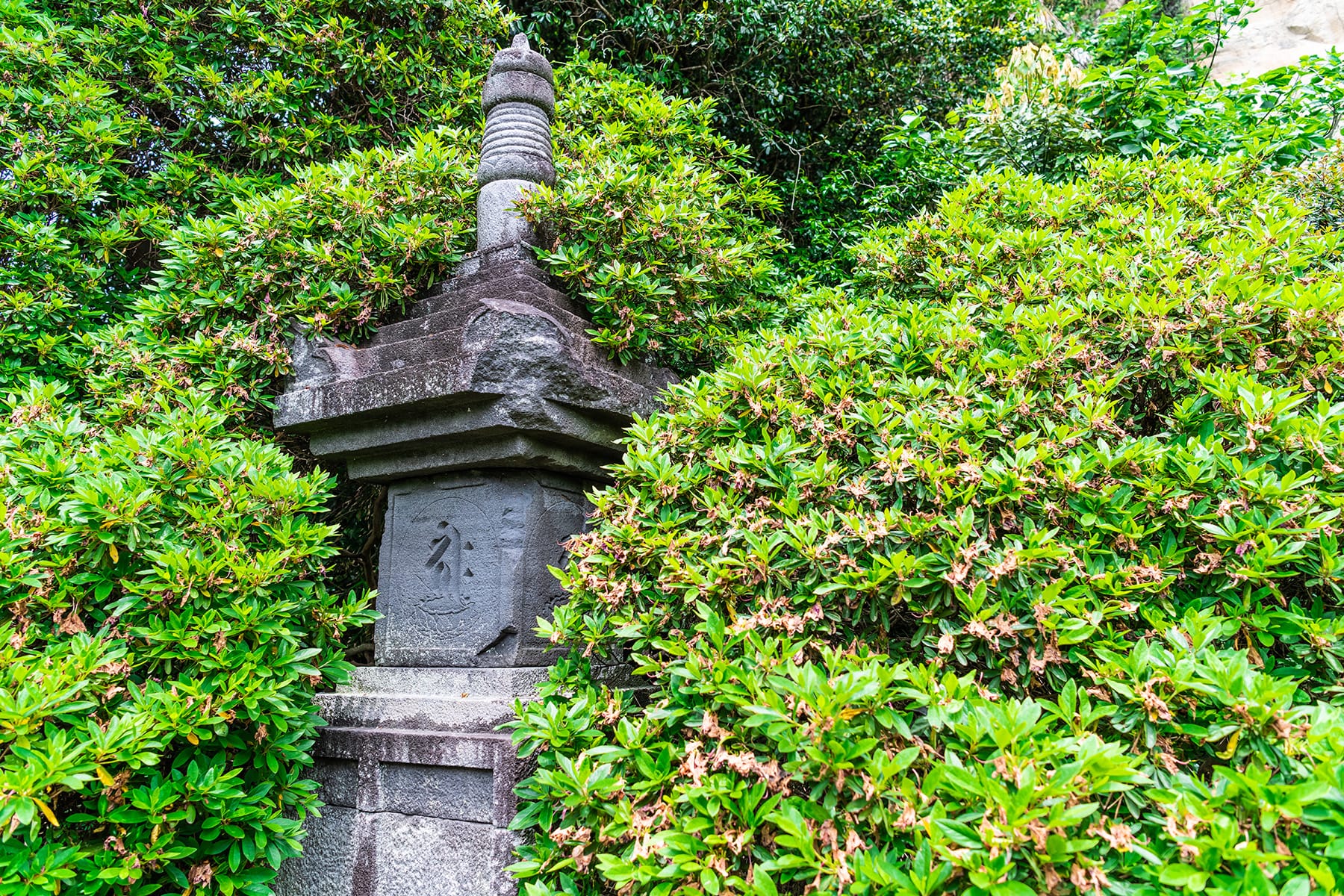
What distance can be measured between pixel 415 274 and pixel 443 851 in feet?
7.28

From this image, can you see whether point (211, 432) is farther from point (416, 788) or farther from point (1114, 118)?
point (1114, 118)

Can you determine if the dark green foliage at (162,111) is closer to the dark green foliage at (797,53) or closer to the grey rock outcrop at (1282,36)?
the dark green foliage at (797,53)

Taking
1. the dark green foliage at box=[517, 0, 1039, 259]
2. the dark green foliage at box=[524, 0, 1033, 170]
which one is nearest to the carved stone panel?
the dark green foliage at box=[517, 0, 1039, 259]

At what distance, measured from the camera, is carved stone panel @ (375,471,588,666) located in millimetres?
2566

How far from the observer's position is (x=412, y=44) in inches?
177

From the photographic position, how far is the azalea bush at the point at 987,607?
1.23m

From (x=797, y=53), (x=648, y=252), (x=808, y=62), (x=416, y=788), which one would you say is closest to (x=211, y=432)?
(x=416, y=788)

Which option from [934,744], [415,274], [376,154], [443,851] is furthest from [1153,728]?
[376,154]

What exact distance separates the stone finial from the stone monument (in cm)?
1

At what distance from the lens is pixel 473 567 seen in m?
2.64

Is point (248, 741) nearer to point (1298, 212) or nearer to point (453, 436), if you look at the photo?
point (453, 436)

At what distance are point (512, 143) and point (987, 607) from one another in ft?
8.46

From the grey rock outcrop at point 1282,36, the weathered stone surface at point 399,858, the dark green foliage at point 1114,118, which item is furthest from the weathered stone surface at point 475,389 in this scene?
the grey rock outcrop at point 1282,36

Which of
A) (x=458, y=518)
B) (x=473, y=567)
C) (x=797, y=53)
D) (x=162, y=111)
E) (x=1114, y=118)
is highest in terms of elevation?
(x=797, y=53)
